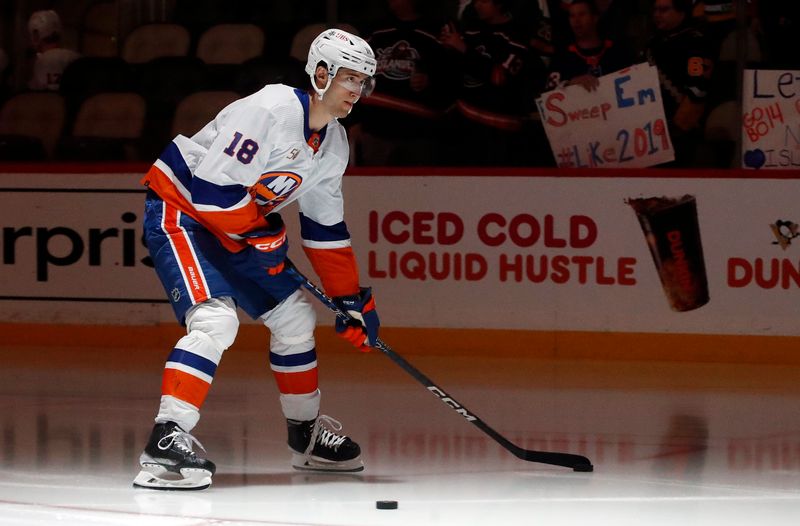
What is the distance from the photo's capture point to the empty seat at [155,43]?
785 centimetres

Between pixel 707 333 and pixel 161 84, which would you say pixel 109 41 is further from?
pixel 707 333

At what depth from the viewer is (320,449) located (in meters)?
4.29

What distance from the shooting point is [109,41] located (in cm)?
789

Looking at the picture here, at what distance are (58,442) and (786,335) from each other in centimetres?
350

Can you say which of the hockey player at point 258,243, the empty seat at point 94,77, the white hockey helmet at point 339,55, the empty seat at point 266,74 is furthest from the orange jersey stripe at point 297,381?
the empty seat at point 94,77

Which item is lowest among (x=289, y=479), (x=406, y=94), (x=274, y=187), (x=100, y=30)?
(x=289, y=479)

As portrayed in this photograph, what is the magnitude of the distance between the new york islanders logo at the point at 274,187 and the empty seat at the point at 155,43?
390 centimetres

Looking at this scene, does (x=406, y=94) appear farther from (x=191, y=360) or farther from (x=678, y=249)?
(x=191, y=360)

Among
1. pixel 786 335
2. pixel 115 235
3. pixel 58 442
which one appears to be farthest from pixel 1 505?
pixel 786 335

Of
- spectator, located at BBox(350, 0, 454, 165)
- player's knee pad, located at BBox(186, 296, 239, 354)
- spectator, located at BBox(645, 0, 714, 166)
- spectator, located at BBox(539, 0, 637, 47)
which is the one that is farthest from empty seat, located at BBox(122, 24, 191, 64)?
player's knee pad, located at BBox(186, 296, 239, 354)

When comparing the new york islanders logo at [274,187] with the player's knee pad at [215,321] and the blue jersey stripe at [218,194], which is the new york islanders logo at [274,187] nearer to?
the blue jersey stripe at [218,194]

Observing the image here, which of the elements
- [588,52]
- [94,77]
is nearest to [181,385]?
[588,52]

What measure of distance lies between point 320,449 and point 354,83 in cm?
110

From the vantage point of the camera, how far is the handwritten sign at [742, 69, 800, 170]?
22.3 ft
